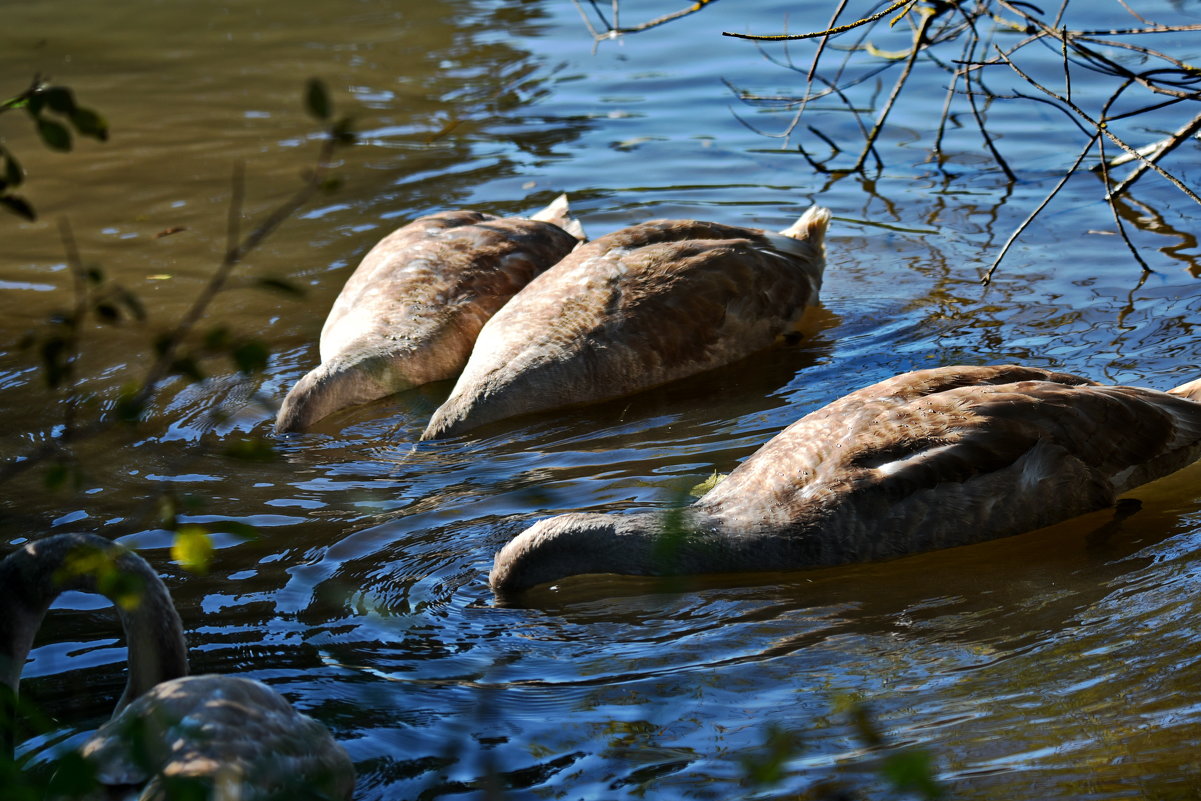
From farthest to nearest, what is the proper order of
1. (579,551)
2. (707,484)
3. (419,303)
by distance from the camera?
(419,303) → (707,484) → (579,551)

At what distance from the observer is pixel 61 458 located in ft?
9.45

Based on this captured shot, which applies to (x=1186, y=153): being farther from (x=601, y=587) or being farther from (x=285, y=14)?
(x=285, y=14)

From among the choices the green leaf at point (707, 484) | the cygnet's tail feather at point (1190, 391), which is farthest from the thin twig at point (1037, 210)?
the green leaf at point (707, 484)

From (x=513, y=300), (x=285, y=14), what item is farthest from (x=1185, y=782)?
(x=285, y=14)

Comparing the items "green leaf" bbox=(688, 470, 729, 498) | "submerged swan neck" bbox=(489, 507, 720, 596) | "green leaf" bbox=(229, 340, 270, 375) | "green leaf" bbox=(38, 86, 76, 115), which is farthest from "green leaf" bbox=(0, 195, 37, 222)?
"green leaf" bbox=(688, 470, 729, 498)

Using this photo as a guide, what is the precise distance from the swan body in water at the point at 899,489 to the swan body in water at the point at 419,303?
2.74m

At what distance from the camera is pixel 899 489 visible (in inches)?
234

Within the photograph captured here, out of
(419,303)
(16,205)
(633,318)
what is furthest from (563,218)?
(16,205)

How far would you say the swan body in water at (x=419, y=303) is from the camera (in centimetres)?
827

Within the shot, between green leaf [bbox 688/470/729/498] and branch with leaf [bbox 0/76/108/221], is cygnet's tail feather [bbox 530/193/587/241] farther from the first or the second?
branch with leaf [bbox 0/76/108/221]

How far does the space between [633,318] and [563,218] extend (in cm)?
220

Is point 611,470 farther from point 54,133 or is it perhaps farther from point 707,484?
point 54,133

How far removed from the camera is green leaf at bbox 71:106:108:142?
9.76 feet

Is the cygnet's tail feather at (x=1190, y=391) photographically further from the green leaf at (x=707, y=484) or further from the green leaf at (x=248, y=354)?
the green leaf at (x=248, y=354)
